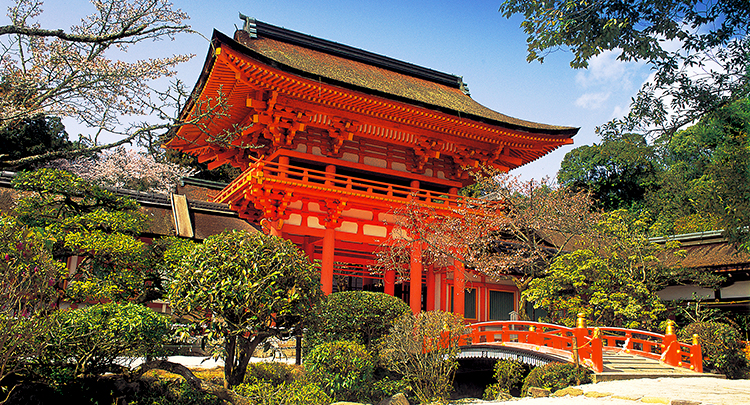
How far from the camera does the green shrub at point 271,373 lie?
916 cm

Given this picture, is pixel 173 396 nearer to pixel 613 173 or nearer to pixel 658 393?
pixel 658 393

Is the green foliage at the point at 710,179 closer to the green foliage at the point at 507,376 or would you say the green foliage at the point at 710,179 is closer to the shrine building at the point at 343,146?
the green foliage at the point at 507,376

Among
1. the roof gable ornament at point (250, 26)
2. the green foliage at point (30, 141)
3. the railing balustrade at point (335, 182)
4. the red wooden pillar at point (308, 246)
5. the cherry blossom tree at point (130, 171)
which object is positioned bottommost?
the red wooden pillar at point (308, 246)

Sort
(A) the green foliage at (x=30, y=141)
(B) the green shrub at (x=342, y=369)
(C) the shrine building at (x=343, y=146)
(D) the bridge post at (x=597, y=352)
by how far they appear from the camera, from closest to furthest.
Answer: (B) the green shrub at (x=342, y=369)
(D) the bridge post at (x=597, y=352)
(C) the shrine building at (x=343, y=146)
(A) the green foliage at (x=30, y=141)

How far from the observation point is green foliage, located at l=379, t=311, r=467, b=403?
9.48 meters

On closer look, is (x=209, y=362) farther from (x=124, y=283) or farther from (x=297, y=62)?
(x=297, y=62)

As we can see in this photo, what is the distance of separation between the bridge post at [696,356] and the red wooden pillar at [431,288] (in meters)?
7.33

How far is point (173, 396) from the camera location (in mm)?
7484

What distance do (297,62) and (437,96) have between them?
5.30 meters

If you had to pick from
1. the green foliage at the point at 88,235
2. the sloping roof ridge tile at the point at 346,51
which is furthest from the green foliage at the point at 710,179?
the sloping roof ridge tile at the point at 346,51

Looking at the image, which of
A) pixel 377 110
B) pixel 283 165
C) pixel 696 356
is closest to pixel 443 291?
pixel 377 110

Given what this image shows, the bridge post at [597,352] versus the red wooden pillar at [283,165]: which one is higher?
the red wooden pillar at [283,165]

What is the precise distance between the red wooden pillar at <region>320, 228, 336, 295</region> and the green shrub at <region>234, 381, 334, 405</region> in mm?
5409

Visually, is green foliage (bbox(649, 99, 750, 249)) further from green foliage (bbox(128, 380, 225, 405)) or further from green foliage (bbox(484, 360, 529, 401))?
green foliage (bbox(128, 380, 225, 405))
